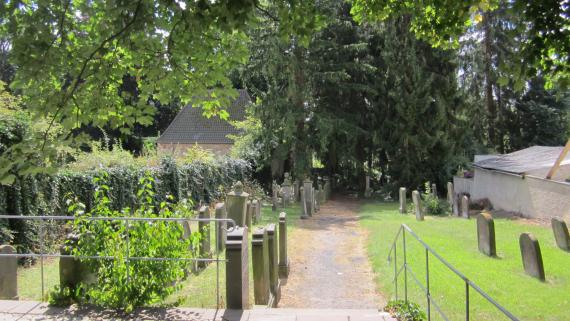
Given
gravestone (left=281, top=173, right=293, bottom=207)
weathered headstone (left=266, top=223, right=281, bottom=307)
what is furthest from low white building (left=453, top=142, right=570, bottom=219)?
weathered headstone (left=266, top=223, right=281, bottom=307)

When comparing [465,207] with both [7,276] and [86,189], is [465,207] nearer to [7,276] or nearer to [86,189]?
[86,189]

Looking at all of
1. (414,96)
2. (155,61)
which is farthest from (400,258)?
(414,96)

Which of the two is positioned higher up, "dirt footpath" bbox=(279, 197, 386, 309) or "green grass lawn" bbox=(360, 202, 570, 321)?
"green grass lawn" bbox=(360, 202, 570, 321)

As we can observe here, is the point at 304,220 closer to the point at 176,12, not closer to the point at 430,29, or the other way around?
the point at 430,29

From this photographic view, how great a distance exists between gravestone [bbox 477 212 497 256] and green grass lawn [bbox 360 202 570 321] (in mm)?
215

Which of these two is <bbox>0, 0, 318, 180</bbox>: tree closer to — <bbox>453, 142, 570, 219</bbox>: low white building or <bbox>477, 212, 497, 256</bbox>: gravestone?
<bbox>477, 212, 497, 256</bbox>: gravestone

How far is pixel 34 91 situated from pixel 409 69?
26.4 m

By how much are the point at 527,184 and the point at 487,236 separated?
357 inches

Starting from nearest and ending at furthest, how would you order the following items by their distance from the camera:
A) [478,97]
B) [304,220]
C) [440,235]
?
[440,235], [304,220], [478,97]

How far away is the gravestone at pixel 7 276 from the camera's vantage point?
Answer: 23.2 feet

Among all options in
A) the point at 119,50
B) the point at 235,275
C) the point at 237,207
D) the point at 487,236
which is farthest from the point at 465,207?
the point at 119,50

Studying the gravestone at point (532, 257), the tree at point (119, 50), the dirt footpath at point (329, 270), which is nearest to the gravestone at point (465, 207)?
the dirt footpath at point (329, 270)

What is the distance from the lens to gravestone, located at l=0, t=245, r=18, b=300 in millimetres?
7078

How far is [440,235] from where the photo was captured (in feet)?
47.0
